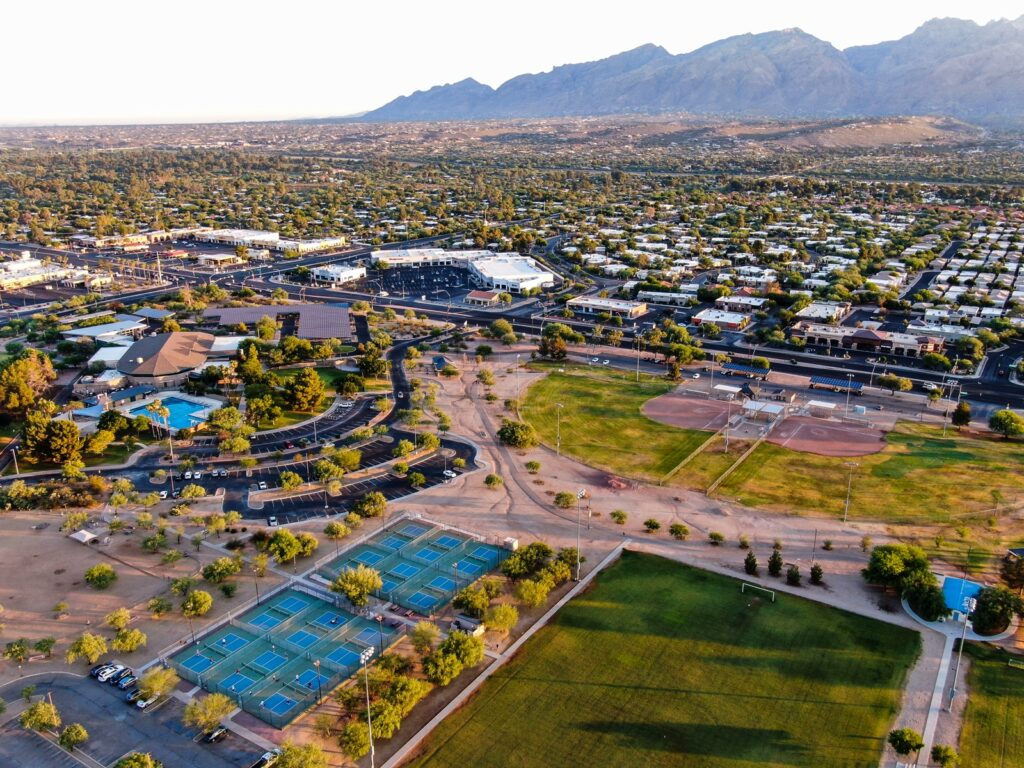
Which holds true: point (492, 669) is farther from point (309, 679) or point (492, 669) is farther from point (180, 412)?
point (180, 412)

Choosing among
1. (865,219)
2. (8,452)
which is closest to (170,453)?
(8,452)

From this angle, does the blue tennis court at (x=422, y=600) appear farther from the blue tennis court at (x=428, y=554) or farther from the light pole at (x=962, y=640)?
the light pole at (x=962, y=640)

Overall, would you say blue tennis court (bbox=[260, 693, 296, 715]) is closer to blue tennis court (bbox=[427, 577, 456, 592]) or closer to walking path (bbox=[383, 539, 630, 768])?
walking path (bbox=[383, 539, 630, 768])

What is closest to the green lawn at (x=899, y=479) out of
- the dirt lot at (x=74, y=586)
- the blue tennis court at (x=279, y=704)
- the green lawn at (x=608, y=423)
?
the green lawn at (x=608, y=423)

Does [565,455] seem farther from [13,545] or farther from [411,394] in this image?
[13,545]

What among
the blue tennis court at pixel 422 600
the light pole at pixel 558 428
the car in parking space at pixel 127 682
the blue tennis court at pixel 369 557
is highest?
the car in parking space at pixel 127 682

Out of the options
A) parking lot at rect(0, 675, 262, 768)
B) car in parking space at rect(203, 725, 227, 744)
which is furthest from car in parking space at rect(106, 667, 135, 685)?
car in parking space at rect(203, 725, 227, 744)
